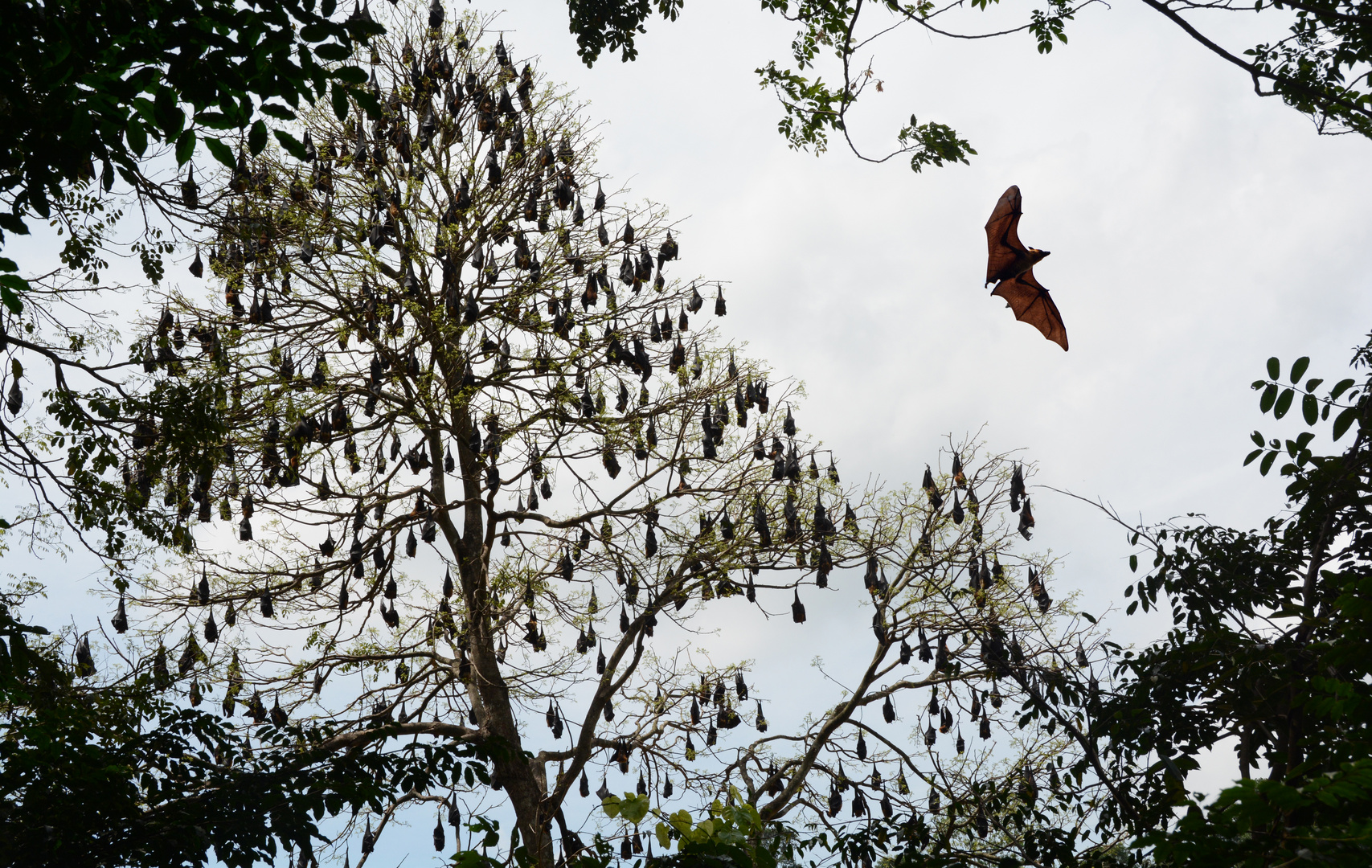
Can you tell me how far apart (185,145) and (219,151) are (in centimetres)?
22

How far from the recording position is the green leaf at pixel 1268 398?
5.57 m

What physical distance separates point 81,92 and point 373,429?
865cm

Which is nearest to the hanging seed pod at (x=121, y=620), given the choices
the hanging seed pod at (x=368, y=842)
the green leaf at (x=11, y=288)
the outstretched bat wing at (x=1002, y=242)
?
the hanging seed pod at (x=368, y=842)

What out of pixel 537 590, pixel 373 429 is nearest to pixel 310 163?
pixel 373 429

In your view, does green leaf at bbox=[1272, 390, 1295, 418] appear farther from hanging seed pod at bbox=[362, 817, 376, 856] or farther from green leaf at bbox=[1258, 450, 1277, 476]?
hanging seed pod at bbox=[362, 817, 376, 856]

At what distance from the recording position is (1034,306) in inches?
501

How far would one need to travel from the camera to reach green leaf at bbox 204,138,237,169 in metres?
4.80

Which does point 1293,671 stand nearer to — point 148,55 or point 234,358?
point 148,55

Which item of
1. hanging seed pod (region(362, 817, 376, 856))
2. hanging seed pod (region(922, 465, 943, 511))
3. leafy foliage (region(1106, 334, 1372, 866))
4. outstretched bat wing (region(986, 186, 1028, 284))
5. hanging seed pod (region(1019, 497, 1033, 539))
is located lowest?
leafy foliage (region(1106, 334, 1372, 866))

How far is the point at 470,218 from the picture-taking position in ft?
47.0

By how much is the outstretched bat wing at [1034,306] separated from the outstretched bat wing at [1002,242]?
212 millimetres

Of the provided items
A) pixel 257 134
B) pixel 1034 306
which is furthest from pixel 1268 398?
pixel 1034 306

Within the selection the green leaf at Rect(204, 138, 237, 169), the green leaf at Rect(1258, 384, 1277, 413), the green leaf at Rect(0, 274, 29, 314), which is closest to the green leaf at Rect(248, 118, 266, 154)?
the green leaf at Rect(204, 138, 237, 169)

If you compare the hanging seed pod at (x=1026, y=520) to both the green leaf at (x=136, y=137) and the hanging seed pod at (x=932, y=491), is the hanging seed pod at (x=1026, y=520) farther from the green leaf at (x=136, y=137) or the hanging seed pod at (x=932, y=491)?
the green leaf at (x=136, y=137)
